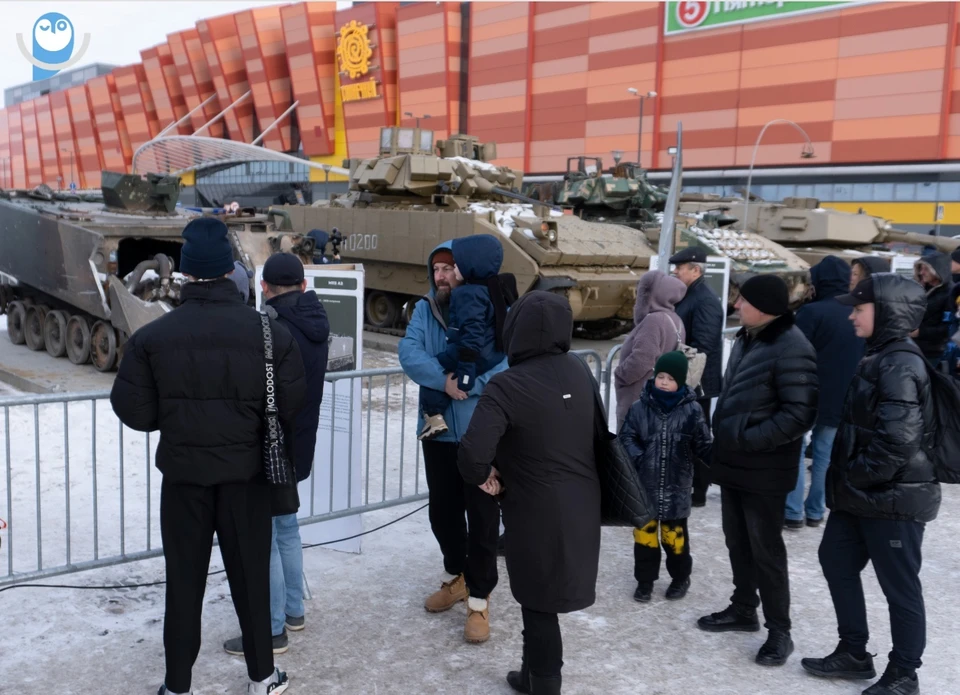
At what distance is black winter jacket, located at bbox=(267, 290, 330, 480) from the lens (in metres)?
4.12

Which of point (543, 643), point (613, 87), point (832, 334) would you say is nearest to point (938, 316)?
point (832, 334)

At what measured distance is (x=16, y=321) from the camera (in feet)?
44.5

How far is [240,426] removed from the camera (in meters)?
3.37

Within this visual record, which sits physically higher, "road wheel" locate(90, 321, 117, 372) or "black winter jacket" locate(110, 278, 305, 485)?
"black winter jacket" locate(110, 278, 305, 485)

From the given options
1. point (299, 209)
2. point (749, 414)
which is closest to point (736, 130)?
point (299, 209)

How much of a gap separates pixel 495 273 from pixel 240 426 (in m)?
1.53

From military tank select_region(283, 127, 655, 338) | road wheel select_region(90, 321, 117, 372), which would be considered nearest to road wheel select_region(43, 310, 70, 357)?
road wheel select_region(90, 321, 117, 372)

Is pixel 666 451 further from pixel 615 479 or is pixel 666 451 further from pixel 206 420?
pixel 206 420

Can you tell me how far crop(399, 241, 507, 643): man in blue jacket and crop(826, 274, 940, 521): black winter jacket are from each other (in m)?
1.65

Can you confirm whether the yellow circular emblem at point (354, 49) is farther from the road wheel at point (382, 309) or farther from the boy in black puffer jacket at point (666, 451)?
the boy in black puffer jacket at point (666, 451)

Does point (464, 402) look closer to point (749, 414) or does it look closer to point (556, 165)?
point (749, 414)

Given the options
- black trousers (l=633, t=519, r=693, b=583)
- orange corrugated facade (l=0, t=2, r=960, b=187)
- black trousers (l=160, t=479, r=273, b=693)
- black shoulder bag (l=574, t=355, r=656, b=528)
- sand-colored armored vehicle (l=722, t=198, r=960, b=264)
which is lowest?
black trousers (l=633, t=519, r=693, b=583)

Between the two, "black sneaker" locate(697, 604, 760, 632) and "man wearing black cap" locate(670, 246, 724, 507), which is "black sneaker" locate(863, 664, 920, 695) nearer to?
"black sneaker" locate(697, 604, 760, 632)

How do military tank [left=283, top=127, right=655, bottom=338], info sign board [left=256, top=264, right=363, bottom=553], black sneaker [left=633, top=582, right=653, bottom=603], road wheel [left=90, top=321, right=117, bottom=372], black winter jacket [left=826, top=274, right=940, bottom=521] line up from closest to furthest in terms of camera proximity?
black winter jacket [left=826, top=274, right=940, bottom=521], black sneaker [left=633, top=582, right=653, bottom=603], info sign board [left=256, top=264, right=363, bottom=553], road wheel [left=90, top=321, right=117, bottom=372], military tank [left=283, top=127, right=655, bottom=338]
